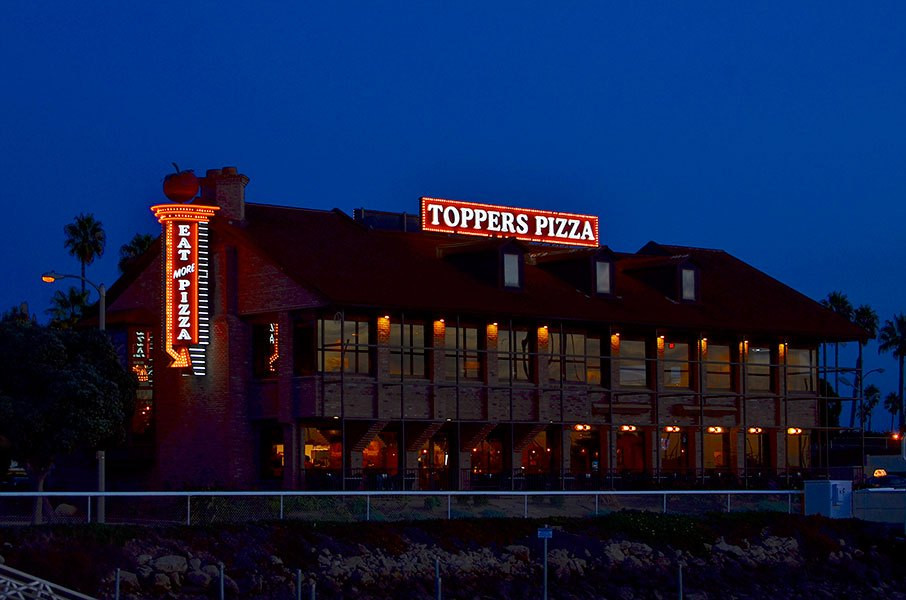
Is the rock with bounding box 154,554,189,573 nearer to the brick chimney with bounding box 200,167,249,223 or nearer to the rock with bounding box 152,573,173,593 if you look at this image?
the rock with bounding box 152,573,173,593

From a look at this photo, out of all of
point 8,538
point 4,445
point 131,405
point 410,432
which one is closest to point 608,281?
point 410,432

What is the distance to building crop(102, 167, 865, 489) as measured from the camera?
190 ft

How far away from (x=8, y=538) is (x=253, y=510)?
26.5ft

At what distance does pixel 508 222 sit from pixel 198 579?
A: 3423 cm

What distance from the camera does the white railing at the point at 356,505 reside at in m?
40.1

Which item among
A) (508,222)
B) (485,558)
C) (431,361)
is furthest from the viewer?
(508,222)

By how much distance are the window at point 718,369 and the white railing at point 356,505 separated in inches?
613

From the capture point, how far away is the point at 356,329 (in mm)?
58844

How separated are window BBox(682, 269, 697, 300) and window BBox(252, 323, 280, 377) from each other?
18.6 m

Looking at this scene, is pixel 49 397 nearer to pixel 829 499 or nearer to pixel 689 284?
pixel 829 499

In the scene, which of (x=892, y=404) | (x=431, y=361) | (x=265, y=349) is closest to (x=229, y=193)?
(x=265, y=349)

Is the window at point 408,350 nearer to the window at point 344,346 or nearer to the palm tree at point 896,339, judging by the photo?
the window at point 344,346

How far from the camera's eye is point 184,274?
5750cm

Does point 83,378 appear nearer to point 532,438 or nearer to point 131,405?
point 131,405
